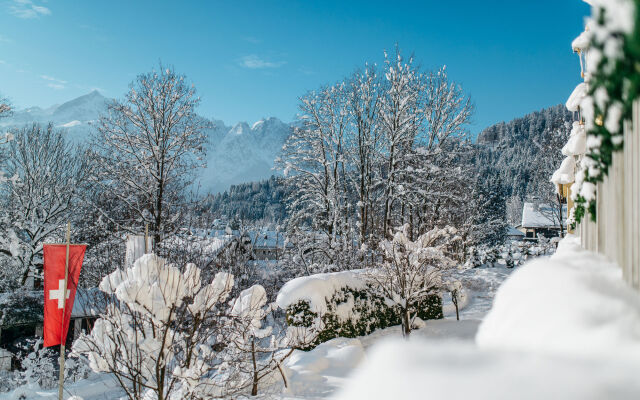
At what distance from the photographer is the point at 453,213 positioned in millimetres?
23891

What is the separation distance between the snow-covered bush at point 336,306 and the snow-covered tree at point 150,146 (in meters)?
6.09

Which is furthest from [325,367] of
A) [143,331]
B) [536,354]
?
[536,354]

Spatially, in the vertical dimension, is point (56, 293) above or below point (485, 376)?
below

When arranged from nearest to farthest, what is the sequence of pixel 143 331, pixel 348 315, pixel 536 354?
pixel 536 354 < pixel 143 331 < pixel 348 315

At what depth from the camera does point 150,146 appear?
43.8 feet

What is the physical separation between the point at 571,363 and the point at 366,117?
54.1ft

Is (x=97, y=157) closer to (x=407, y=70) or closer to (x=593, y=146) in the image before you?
(x=407, y=70)

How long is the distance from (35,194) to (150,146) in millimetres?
7303

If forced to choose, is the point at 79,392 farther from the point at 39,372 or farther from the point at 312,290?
the point at 312,290

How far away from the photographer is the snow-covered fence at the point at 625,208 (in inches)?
50.9

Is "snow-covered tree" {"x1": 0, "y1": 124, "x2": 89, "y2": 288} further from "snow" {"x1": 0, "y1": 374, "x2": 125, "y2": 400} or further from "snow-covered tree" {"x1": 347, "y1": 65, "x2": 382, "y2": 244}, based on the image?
"snow-covered tree" {"x1": 347, "y1": 65, "x2": 382, "y2": 244}

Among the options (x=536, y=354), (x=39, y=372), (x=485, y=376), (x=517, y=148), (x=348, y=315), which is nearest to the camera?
(x=485, y=376)

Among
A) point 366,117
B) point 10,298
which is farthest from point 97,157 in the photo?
point 366,117

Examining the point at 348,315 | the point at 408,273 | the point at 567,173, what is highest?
the point at 567,173
